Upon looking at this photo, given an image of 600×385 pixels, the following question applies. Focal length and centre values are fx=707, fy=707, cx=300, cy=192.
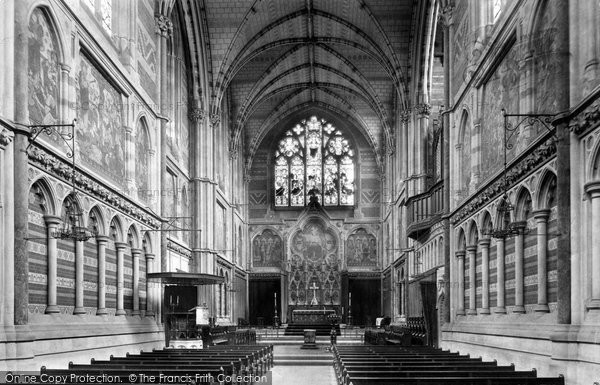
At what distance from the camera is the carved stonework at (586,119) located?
1211 centimetres

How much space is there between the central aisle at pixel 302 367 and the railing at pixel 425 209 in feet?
22.7

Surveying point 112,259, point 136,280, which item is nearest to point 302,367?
point 136,280

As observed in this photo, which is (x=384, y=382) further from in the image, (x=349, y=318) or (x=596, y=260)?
(x=349, y=318)

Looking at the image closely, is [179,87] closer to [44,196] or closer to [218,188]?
[218,188]

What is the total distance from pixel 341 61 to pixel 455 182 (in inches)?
859

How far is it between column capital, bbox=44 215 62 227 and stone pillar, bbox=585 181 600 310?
37.0ft

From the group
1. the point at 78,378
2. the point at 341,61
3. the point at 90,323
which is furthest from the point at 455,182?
the point at 341,61

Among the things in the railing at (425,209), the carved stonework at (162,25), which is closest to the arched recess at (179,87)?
the carved stonework at (162,25)

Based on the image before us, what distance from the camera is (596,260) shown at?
40.2 ft

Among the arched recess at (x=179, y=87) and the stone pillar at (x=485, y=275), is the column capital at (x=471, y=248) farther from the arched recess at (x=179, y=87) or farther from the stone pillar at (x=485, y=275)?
the arched recess at (x=179, y=87)

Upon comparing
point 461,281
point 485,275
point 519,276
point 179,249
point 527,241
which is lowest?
point 461,281

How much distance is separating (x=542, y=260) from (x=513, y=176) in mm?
2776

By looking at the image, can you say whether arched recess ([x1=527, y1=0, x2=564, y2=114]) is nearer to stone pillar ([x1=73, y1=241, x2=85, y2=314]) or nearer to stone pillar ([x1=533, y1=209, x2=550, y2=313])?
stone pillar ([x1=533, y1=209, x2=550, y2=313])

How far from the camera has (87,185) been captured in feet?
61.7
